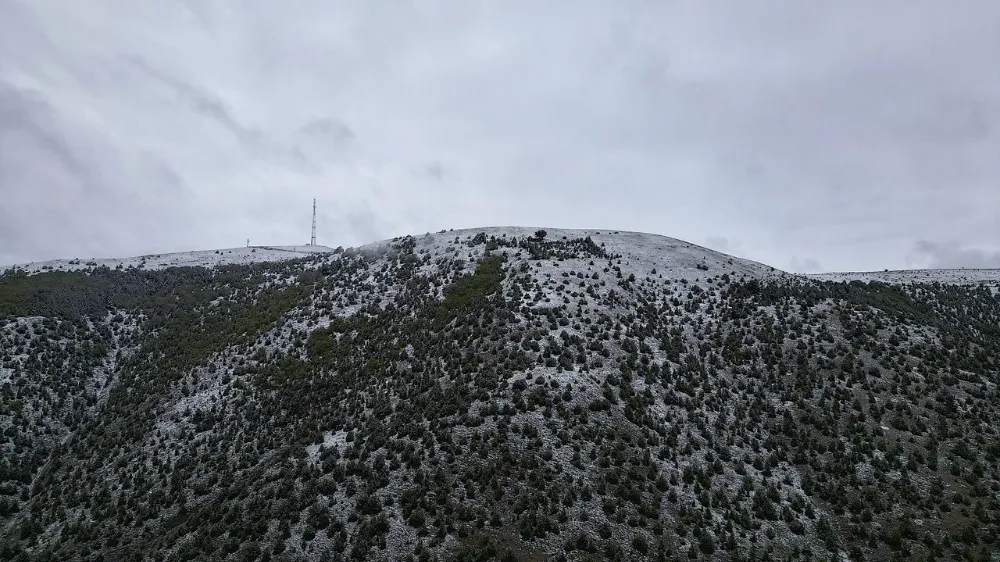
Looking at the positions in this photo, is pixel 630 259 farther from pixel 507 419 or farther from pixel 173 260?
pixel 173 260

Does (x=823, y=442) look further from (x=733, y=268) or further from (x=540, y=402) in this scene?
(x=733, y=268)

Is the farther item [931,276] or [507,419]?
[931,276]

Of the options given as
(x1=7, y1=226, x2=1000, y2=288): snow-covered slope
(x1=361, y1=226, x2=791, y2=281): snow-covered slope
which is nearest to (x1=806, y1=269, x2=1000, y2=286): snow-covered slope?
(x1=7, y1=226, x2=1000, y2=288): snow-covered slope

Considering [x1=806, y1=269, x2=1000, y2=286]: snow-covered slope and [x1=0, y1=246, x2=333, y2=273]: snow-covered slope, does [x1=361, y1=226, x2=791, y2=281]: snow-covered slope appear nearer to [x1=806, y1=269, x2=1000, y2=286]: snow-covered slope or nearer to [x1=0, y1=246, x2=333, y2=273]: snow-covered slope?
[x1=806, y1=269, x2=1000, y2=286]: snow-covered slope

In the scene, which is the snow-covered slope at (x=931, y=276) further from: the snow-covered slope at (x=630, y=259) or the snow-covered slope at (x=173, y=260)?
the snow-covered slope at (x=173, y=260)

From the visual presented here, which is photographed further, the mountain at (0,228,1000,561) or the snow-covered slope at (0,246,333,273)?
the snow-covered slope at (0,246,333,273)

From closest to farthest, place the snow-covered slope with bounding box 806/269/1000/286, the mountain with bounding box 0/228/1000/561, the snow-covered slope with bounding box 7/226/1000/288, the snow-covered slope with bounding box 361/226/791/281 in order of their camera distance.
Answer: the mountain with bounding box 0/228/1000/561, the snow-covered slope with bounding box 361/226/791/281, the snow-covered slope with bounding box 7/226/1000/288, the snow-covered slope with bounding box 806/269/1000/286

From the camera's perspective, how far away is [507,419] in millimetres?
31984

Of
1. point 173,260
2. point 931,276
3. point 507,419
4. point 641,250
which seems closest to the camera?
point 507,419

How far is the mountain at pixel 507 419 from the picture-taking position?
25.9m

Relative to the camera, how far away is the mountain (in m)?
25.9

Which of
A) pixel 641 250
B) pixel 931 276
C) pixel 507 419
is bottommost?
pixel 507 419

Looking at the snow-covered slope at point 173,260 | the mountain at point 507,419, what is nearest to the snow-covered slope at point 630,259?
the snow-covered slope at point 173,260

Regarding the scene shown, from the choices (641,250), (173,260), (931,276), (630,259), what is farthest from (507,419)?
(931,276)
